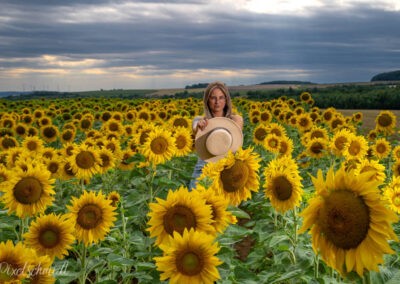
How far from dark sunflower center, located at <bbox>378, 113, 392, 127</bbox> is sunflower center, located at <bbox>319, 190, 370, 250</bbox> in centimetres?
1175

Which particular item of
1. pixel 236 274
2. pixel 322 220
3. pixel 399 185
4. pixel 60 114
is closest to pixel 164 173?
pixel 399 185

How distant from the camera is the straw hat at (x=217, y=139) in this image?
6852 millimetres

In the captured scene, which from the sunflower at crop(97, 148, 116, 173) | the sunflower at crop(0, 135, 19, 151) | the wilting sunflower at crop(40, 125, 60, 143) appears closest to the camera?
the sunflower at crop(97, 148, 116, 173)

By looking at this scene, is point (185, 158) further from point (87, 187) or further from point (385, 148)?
point (385, 148)

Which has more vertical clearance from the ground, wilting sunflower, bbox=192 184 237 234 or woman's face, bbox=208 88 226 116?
woman's face, bbox=208 88 226 116

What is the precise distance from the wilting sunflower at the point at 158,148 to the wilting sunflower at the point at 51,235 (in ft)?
7.85

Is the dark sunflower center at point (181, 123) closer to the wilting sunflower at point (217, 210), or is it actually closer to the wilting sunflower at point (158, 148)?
the wilting sunflower at point (158, 148)

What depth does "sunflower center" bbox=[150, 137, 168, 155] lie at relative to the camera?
21.3 ft

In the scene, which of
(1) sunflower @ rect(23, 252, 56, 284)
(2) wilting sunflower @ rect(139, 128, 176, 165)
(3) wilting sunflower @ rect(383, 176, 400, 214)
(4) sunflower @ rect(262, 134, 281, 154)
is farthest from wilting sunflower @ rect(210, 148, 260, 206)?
(4) sunflower @ rect(262, 134, 281, 154)

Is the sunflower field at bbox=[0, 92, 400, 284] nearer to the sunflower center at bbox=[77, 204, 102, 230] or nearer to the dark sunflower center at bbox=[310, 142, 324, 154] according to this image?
the sunflower center at bbox=[77, 204, 102, 230]

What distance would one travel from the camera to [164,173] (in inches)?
332

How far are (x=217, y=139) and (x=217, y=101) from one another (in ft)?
4.10

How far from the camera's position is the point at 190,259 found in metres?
2.98

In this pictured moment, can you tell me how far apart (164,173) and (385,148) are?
4.92 m
